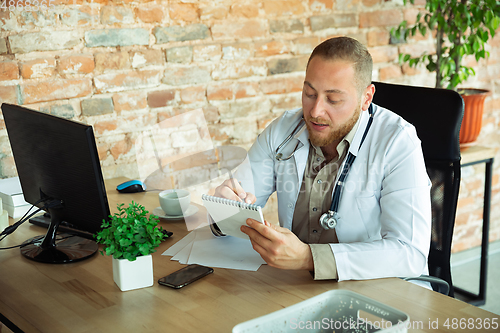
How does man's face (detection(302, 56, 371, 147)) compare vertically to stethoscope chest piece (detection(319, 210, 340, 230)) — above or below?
above

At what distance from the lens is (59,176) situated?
133cm

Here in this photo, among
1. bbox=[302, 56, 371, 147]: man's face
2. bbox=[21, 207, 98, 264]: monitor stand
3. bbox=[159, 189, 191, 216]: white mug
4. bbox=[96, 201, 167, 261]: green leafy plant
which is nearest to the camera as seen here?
bbox=[96, 201, 167, 261]: green leafy plant

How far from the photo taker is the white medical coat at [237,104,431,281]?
1250mm

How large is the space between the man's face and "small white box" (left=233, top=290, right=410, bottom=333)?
0.66 meters

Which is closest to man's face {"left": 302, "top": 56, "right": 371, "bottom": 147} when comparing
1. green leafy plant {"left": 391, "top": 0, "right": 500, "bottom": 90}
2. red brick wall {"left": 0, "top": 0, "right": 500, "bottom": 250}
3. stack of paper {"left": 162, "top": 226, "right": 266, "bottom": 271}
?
stack of paper {"left": 162, "top": 226, "right": 266, "bottom": 271}

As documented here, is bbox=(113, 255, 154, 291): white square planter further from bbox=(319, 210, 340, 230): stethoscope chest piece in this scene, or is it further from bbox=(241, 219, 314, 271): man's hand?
bbox=(319, 210, 340, 230): stethoscope chest piece

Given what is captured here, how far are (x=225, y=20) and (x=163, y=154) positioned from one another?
1.01m

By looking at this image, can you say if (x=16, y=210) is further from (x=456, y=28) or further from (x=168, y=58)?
(x=456, y=28)

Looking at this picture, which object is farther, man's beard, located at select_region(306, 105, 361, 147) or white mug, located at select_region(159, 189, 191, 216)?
white mug, located at select_region(159, 189, 191, 216)

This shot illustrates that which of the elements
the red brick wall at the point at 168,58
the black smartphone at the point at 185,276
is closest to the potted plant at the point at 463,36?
the red brick wall at the point at 168,58

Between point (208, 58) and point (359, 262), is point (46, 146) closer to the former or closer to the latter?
point (359, 262)

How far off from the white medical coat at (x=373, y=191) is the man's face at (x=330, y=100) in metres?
0.07

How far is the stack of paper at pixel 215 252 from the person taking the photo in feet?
4.22

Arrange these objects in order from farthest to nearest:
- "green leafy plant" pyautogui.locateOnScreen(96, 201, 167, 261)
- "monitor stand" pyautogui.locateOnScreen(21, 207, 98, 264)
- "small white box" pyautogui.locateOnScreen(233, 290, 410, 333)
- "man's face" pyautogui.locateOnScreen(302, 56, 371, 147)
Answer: "man's face" pyautogui.locateOnScreen(302, 56, 371, 147) < "monitor stand" pyautogui.locateOnScreen(21, 207, 98, 264) < "green leafy plant" pyautogui.locateOnScreen(96, 201, 167, 261) < "small white box" pyautogui.locateOnScreen(233, 290, 410, 333)
